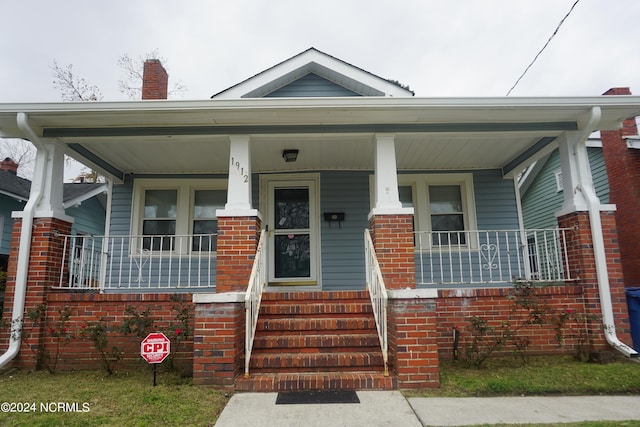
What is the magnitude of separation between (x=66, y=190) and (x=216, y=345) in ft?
29.9

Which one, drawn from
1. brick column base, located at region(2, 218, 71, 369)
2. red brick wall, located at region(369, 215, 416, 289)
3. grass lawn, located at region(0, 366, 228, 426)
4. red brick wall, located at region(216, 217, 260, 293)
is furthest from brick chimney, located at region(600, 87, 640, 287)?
brick column base, located at region(2, 218, 71, 369)

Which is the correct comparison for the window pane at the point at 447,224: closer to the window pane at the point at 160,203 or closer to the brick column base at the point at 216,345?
the brick column base at the point at 216,345

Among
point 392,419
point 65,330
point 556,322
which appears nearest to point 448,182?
point 556,322

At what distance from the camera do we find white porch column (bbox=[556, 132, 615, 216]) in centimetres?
490

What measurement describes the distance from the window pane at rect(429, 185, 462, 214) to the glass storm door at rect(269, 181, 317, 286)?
2121 millimetres

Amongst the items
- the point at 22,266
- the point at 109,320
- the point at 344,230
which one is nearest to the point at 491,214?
the point at 344,230

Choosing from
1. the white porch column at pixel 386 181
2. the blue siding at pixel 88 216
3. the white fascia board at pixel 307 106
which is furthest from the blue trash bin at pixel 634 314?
the blue siding at pixel 88 216

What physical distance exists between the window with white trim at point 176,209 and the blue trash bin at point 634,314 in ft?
19.8

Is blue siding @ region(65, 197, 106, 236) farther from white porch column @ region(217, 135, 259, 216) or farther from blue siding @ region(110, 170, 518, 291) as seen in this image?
white porch column @ region(217, 135, 259, 216)

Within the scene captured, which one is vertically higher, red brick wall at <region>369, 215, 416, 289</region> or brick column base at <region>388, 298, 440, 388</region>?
red brick wall at <region>369, 215, 416, 289</region>

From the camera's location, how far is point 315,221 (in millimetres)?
6691

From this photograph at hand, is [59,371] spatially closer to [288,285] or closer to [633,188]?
[288,285]

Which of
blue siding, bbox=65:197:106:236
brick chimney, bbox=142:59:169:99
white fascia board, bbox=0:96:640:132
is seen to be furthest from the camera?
blue siding, bbox=65:197:106:236

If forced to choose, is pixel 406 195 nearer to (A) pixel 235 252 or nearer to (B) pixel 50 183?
(A) pixel 235 252
